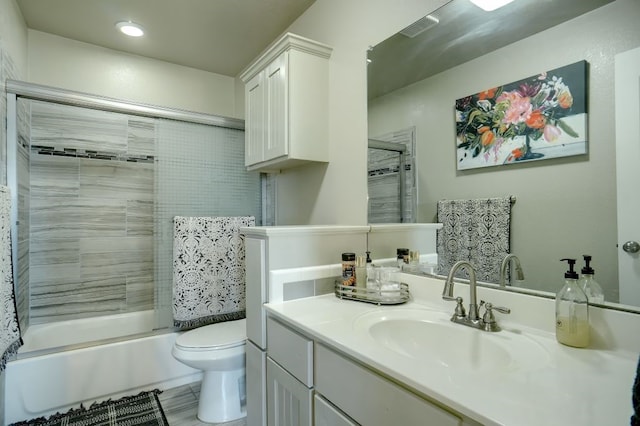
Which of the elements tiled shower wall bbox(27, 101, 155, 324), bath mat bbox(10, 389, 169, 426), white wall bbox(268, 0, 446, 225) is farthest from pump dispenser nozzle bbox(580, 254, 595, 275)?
tiled shower wall bbox(27, 101, 155, 324)

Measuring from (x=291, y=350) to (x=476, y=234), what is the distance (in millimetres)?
797

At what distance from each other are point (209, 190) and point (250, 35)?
1217mm

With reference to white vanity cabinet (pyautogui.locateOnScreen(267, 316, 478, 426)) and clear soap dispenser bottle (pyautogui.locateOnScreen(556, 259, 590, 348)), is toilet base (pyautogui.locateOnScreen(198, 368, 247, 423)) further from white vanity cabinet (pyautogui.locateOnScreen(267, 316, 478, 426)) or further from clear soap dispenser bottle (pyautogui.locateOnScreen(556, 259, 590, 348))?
Answer: clear soap dispenser bottle (pyautogui.locateOnScreen(556, 259, 590, 348))

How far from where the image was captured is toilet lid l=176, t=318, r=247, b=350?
1790 mm

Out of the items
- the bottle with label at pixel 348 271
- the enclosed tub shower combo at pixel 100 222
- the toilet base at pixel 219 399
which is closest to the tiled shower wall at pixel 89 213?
the enclosed tub shower combo at pixel 100 222

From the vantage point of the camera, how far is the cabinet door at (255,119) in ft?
6.76

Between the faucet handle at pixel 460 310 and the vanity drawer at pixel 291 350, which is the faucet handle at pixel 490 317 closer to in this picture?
the faucet handle at pixel 460 310

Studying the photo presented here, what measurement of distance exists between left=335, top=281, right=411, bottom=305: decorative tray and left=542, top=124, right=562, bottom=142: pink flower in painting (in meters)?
0.75

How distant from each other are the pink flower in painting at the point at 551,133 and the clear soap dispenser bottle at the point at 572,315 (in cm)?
39

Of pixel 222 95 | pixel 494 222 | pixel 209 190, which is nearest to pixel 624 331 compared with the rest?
pixel 494 222

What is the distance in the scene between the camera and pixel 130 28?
2.40 meters

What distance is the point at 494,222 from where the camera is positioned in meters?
1.15

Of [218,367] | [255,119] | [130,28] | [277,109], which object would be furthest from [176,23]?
[218,367]

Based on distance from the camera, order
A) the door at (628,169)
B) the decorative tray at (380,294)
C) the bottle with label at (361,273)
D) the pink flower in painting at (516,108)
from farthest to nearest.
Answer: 1. the bottle with label at (361,273)
2. the decorative tray at (380,294)
3. the pink flower in painting at (516,108)
4. the door at (628,169)
